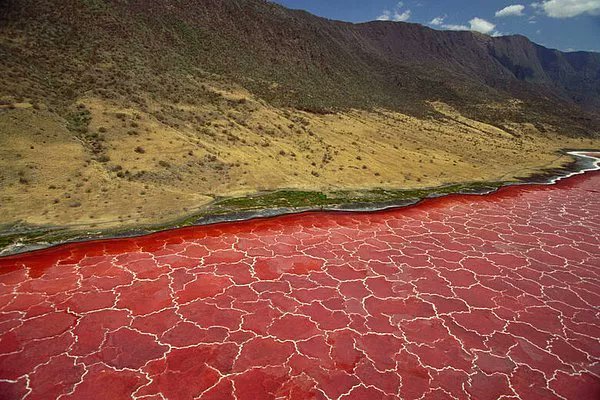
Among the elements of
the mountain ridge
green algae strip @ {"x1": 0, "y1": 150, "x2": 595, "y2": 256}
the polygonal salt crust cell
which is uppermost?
the mountain ridge

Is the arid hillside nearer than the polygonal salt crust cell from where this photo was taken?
No

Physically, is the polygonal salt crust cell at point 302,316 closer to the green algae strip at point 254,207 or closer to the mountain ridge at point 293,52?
the green algae strip at point 254,207

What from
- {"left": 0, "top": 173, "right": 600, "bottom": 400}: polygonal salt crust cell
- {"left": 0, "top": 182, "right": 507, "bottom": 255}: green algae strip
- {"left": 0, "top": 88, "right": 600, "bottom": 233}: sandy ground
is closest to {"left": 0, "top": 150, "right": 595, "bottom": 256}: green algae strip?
{"left": 0, "top": 182, "right": 507, "bottom": 255}: green algae strip

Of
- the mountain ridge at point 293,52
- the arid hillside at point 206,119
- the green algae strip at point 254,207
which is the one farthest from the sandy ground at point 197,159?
the mountain ridge at point 293,52

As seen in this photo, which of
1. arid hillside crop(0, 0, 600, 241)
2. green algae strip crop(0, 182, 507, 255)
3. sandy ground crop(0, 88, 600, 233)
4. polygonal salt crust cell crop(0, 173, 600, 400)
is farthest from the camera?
arid hillside crop(0, 0, 600, 241)

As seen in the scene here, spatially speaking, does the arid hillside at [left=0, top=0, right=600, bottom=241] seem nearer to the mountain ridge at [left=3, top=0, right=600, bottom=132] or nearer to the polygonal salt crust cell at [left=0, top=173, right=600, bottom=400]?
the mountain ridge at [left=3, top=0, right=600, bottom=132]

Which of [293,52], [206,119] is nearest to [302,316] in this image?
[206,119]

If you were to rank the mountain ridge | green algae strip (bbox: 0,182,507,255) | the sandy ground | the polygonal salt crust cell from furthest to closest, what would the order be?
the mountain ridge
the sandy ground
green algae strip (bbox: 0,182,507,255)
the polygonal salt crust cell
